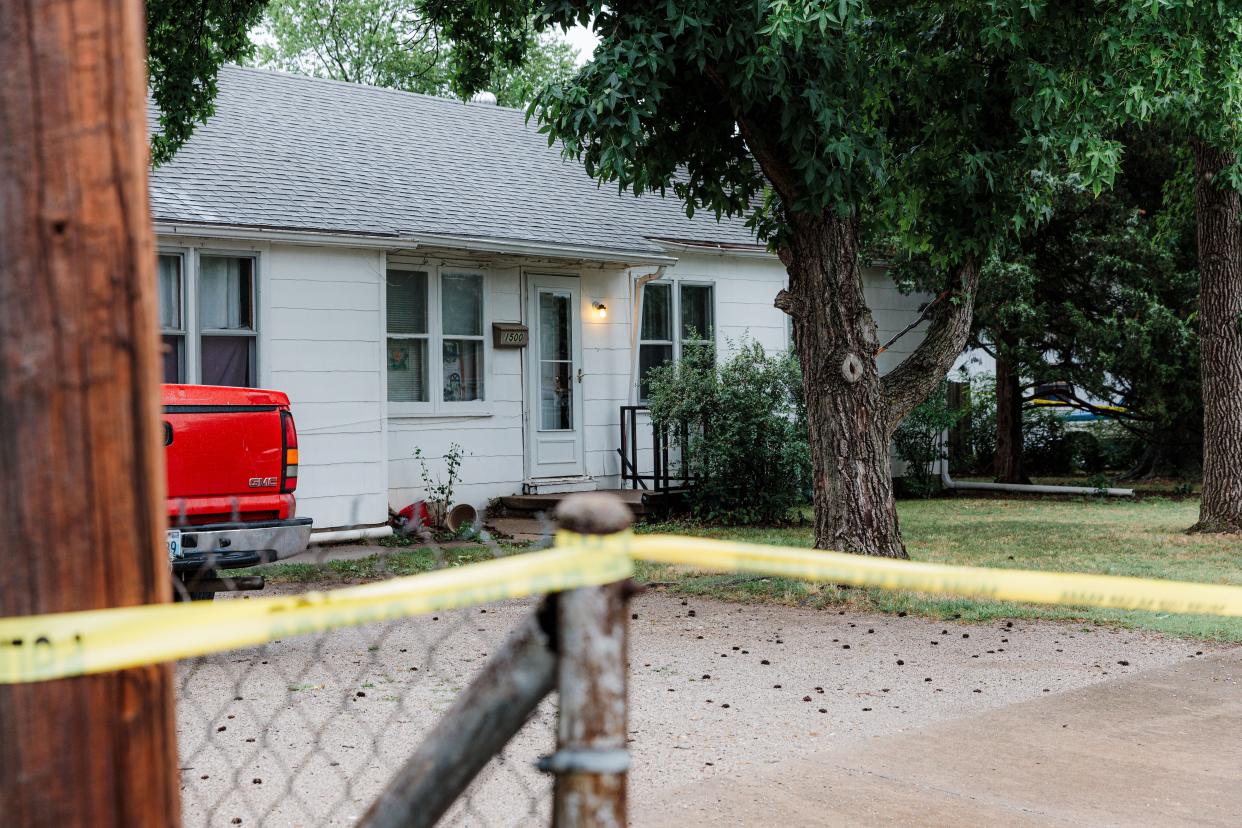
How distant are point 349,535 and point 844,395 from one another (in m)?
6.07

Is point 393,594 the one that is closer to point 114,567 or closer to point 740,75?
point 114,567

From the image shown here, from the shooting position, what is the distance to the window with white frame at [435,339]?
583 inches

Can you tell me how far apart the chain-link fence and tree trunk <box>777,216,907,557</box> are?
2.89 m

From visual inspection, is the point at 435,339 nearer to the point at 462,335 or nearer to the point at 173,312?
the point at 462,335

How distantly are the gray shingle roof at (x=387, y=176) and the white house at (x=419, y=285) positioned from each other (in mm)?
39

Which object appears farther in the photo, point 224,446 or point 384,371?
point 384,371

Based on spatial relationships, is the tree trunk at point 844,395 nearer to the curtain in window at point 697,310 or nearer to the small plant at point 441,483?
the small plant at point 441,483

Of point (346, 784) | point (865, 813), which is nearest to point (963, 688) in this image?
point (865, 813)

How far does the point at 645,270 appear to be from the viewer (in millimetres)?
17094

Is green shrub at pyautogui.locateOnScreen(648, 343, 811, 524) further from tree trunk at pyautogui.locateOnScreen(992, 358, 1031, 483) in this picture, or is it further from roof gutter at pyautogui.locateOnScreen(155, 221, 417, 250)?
tree trunk at pyautogui.locateOnScreen(992, 358, 1031, 483)

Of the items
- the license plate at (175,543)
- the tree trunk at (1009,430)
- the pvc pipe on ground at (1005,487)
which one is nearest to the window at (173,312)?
the license plate at (175,543)

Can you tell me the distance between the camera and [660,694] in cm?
664

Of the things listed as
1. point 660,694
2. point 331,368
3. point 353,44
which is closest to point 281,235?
point 331,368

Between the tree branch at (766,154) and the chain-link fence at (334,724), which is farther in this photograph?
the tree branch at (766,154)
